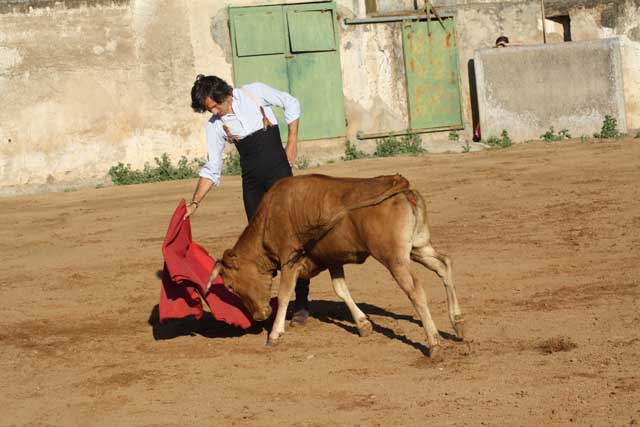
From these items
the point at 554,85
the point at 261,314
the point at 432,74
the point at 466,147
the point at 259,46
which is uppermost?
the point at 259,46

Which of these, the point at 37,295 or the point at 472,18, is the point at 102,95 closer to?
the point at 472,18

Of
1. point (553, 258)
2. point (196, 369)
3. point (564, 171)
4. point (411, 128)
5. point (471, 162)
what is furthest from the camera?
point (411, 128)

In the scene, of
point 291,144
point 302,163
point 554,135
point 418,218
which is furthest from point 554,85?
point 418,218

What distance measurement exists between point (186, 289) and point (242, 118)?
1343mm

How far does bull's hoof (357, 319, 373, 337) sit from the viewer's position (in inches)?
324

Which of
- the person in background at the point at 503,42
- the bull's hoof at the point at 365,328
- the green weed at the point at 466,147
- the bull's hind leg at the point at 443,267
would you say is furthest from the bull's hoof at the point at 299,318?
the person in background at the point at 503,42

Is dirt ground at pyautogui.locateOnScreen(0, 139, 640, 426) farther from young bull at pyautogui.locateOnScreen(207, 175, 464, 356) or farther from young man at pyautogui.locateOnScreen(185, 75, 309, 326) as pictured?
young man at pyautogui.locateOnScreen(185, 75, 309, 326)

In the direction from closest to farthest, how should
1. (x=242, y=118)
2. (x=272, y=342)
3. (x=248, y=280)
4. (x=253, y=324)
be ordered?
1. (x=272, y=342)
2. (x=248, y=280)
3. (x=242, y=118)
4. (x=253, y=324)

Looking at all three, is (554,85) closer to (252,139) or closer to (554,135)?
(554,135)

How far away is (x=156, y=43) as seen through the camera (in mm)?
18562

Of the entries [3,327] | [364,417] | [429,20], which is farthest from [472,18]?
[364,417]

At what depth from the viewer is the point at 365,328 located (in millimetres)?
8219

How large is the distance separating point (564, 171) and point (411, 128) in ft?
16.4

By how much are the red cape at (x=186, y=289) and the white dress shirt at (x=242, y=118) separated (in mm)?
444
